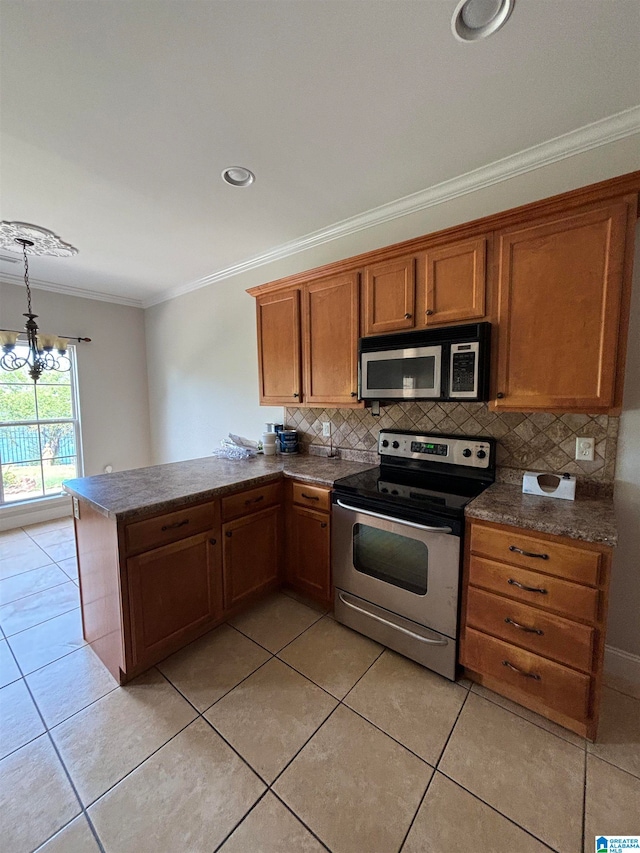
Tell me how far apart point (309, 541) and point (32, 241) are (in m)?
3.18

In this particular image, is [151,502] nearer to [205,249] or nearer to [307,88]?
[307,88]

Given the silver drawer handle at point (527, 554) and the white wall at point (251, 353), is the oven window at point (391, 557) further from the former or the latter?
the white wall at point (251, 353)

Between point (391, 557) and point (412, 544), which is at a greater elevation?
point (412, 544)

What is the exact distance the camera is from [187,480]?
2119 millimetres

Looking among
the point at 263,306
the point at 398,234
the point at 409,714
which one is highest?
the point at 398,234

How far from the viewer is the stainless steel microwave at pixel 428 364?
1759 mm

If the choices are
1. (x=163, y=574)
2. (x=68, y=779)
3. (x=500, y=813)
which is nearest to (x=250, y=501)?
(x=163, y=574)

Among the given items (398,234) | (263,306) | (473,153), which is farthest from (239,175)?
(473,153)

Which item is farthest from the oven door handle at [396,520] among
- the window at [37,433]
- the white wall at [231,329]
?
the window at [37,433]

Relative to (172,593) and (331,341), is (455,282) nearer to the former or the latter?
(331,341)

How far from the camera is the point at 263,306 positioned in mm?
2709

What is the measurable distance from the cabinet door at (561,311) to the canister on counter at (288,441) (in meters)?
1.67

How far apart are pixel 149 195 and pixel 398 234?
1632 millimetres

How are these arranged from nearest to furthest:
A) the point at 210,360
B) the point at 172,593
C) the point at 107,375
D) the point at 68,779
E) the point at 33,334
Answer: the point at 68,779 → the point at 172,593 → the point at 33,334 → the point at 210,360 → the point at 107,375
